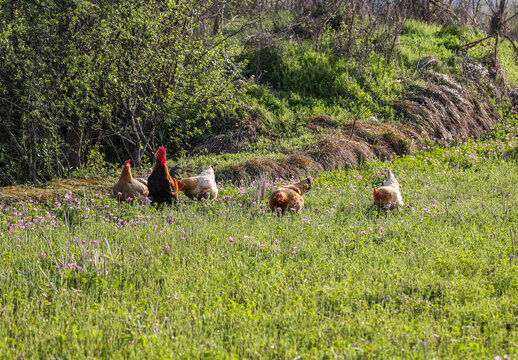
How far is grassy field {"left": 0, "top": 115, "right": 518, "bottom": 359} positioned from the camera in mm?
3598

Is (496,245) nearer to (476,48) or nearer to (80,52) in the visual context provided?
(80,52)

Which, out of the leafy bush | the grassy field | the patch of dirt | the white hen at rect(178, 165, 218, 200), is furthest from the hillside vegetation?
the grassy field

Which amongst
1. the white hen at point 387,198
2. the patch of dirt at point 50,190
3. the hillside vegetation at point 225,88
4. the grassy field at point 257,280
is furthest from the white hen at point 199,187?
the white hen at point 387,198

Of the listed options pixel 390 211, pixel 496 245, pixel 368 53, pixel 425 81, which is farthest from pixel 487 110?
pixel 496 245

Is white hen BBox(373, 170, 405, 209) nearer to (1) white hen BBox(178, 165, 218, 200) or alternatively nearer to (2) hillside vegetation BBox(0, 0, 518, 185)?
(2) hillside vegetation BBox(0, 0, 518, 185)

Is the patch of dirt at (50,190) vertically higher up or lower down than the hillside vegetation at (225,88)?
lower down

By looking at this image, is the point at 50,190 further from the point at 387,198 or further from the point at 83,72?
the point at 387,198

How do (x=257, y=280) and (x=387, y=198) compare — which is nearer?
(x=257, y=280)

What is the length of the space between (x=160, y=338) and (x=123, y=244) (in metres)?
2.23

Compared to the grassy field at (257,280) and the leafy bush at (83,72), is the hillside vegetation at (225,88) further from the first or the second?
the grassy field at (257,280)

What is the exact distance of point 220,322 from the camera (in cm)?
390

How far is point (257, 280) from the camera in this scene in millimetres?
4680

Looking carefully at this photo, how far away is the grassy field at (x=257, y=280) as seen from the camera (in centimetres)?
360

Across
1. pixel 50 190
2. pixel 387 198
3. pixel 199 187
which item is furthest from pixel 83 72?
pixel 387 198
